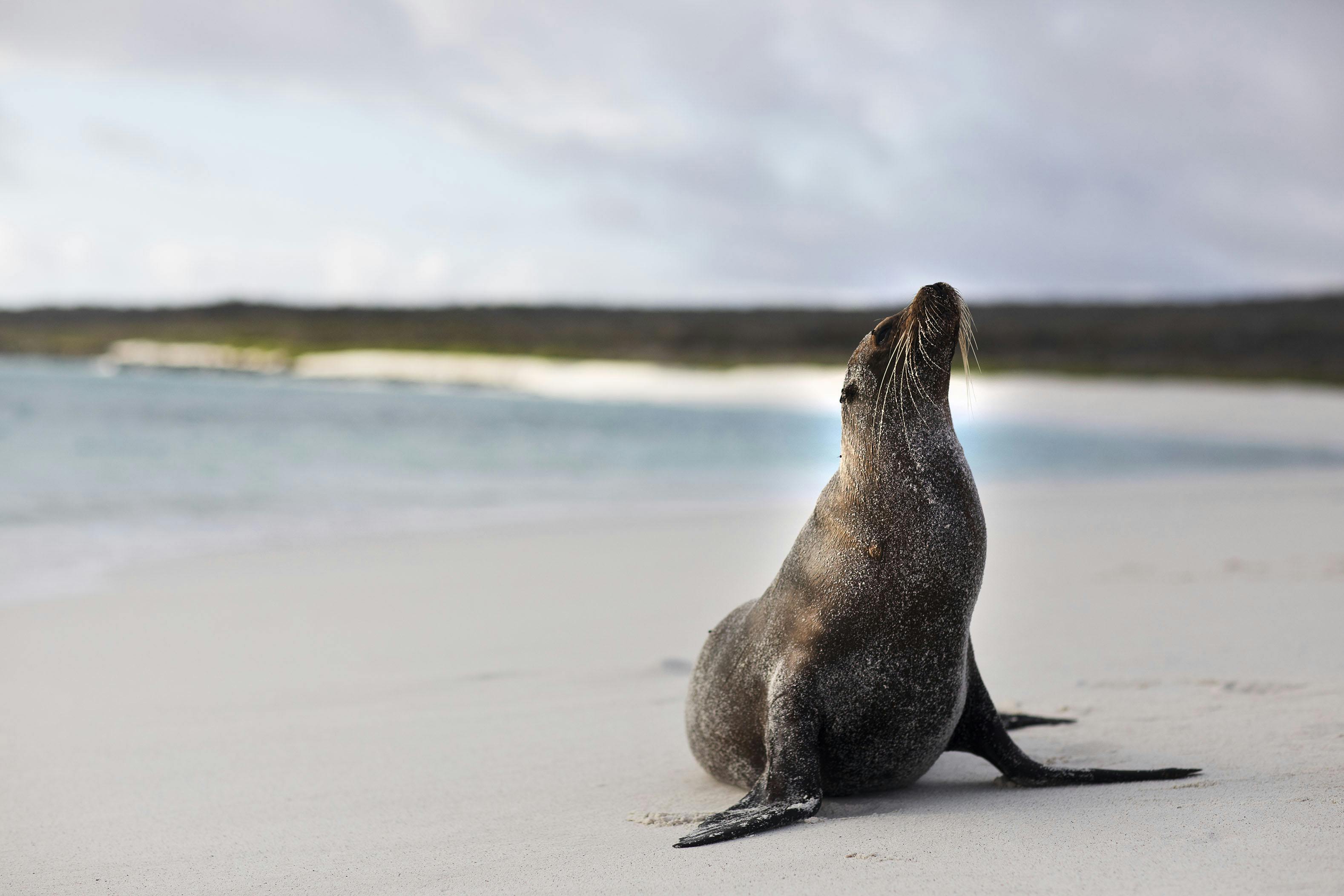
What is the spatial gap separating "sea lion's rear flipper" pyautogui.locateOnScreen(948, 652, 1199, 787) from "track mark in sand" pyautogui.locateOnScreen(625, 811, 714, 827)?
0.86 meters

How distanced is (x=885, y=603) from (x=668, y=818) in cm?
88

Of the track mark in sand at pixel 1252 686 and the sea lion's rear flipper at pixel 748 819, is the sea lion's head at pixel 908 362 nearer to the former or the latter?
the sea lion's rear flipper at pixel 748 819

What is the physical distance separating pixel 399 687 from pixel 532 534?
5.18 meters

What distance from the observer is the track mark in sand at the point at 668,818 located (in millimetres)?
3354

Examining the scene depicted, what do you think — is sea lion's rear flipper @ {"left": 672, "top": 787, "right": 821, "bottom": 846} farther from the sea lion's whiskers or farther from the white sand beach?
the sea lion's whiskers

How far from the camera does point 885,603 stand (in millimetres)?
3348

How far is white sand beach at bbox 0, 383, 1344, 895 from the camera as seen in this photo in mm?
2893

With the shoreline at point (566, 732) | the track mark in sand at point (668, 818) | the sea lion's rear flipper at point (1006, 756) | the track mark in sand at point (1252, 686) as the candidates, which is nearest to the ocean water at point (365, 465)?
the shoreline at point (566, 732)

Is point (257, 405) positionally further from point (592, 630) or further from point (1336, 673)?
point (1336, 673)

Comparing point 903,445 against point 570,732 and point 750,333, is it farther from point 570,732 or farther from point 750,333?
point 750,333

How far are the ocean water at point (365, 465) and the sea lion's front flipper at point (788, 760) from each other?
5.57m

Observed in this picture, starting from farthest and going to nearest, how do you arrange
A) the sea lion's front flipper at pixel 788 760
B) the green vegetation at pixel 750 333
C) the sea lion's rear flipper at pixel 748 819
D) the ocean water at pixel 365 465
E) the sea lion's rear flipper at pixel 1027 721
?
the green vegetation at pixel 750 333
the ocean water at pixel 365 465
the sea lion's rear flipper at pixel 1027 721
the sea lion's front flipper at pixel 788 760
the sea lion's rear flipper at pixel 748 819

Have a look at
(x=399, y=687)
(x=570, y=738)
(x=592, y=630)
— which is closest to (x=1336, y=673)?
(x=570, y=738)

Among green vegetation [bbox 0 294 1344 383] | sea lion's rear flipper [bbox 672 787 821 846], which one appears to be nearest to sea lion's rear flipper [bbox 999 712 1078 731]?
sea lion's rear flipper [bbox 672 787 821 846]
